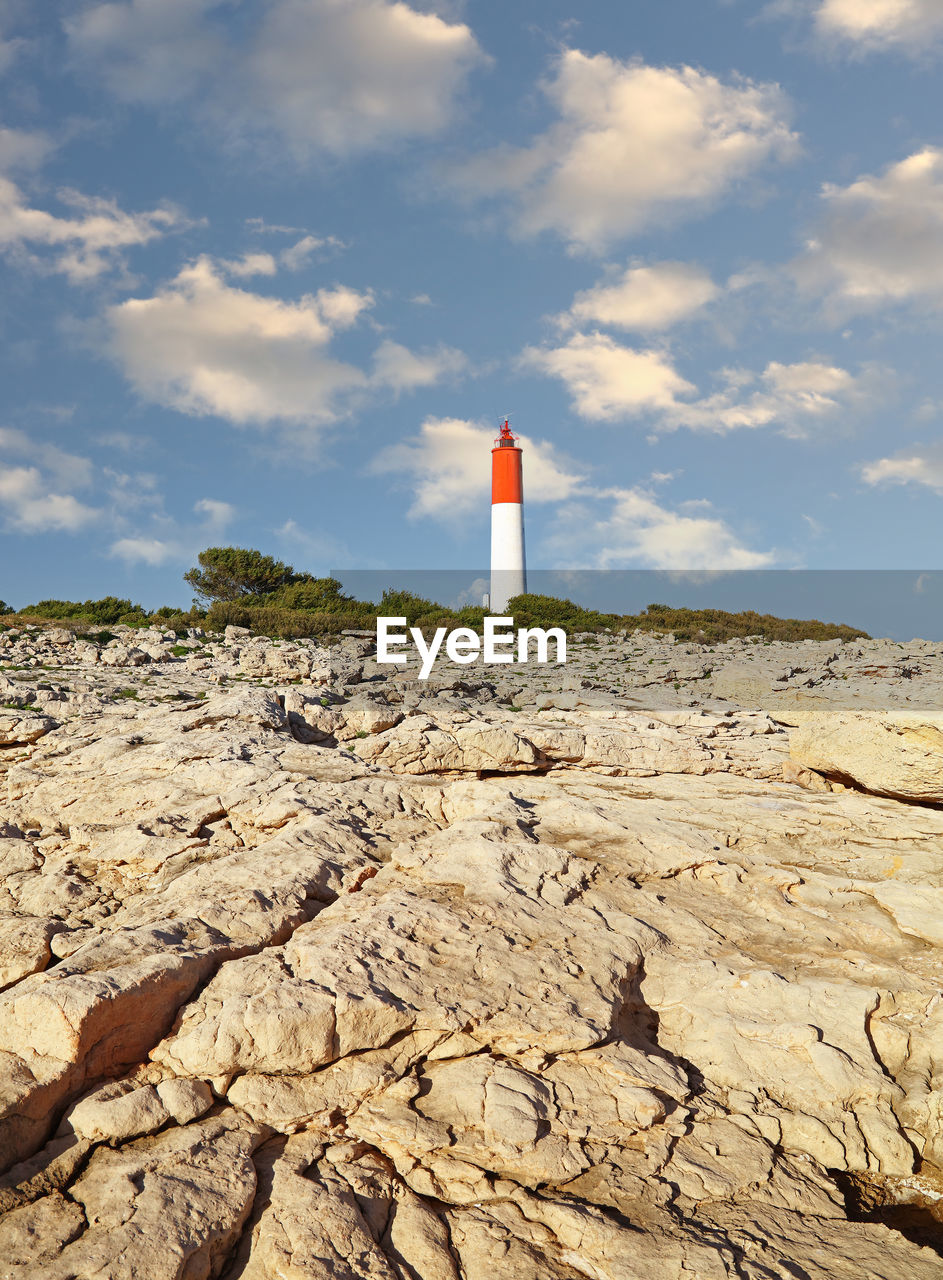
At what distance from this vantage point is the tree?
44094 mm

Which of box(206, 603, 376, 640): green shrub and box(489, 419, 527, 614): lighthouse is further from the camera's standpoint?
box(489, 419, 527, 614): lighthouse

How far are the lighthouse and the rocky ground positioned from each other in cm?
3494

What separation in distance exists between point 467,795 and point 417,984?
357 centimetres

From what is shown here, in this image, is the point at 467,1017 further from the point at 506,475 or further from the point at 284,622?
the point at 506,475

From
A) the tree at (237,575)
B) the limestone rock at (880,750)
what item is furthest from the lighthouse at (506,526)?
the limestone rock at (880,750)

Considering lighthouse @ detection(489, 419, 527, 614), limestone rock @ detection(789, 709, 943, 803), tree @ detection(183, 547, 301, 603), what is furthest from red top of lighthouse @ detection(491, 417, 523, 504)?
limestone rock @ detection(789, 709, 943, 803)

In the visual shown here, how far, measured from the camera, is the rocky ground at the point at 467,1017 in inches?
182

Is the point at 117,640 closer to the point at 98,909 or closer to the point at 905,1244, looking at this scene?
the point at 98,909

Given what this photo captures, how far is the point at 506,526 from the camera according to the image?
45.7 meters

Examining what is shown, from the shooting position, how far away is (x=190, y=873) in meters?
7.68

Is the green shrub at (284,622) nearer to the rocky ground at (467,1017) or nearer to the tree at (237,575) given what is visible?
the tree at (237,575)

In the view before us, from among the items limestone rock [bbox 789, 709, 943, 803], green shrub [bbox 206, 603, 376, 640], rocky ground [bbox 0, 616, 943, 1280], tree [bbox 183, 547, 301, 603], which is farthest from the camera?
tree [bbox 183, 547, 301, 603]

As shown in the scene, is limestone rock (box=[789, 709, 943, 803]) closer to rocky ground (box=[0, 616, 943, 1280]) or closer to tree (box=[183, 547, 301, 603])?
rocky ground (box=[0, 616, 943, 1280])

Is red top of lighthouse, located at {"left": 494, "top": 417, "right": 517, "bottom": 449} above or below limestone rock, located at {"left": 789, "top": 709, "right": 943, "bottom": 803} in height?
above
